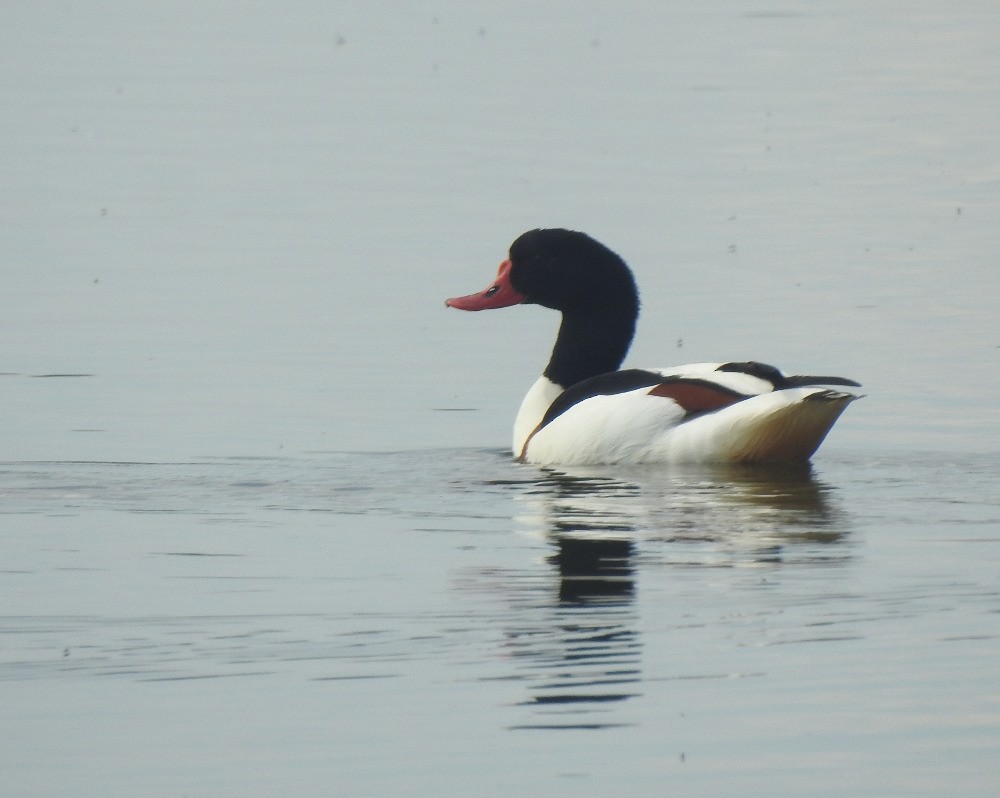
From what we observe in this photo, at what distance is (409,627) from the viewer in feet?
25.0

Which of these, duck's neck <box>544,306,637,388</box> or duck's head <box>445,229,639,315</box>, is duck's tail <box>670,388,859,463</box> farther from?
duck's head <box>445,229,639,315</box>

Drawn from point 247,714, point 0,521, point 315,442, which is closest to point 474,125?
point 315,442

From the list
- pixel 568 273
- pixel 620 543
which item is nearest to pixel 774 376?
pixel 568 273

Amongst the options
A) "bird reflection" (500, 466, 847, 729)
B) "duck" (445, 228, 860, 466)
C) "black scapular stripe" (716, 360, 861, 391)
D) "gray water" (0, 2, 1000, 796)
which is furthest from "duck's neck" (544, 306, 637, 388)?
"black scapular stripe" (716, 360, 861, 391)

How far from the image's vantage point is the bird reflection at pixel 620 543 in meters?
6.80

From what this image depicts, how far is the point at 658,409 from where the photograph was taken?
11094mm

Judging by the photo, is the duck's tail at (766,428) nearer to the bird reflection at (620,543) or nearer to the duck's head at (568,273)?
the bird reflection at (620,543)

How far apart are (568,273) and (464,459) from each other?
186cm

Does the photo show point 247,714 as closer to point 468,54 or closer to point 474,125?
point 474,125

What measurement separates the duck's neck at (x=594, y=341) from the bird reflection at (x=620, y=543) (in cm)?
144

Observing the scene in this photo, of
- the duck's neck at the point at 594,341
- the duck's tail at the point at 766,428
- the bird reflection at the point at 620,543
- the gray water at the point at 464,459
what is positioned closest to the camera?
the gray water at the point at 464,459

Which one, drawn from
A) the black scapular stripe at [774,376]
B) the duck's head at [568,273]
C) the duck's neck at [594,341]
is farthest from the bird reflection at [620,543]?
the duck's head at [568,273]

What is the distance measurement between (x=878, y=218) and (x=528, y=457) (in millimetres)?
8101

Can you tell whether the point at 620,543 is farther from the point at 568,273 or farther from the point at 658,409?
the point at 568,273
